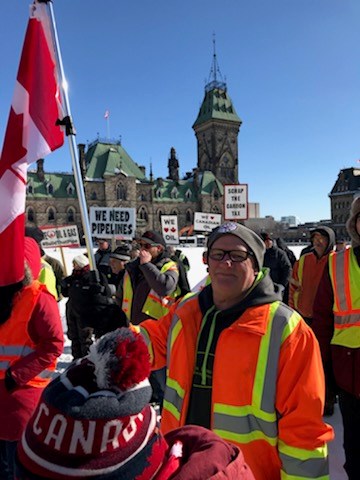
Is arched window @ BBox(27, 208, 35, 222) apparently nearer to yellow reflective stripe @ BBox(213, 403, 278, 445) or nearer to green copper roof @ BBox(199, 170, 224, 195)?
green copper roof @ BBox(199, 170, 224, 195)

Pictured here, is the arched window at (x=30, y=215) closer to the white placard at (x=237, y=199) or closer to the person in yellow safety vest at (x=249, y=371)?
the white placard at (x=237, y=199)

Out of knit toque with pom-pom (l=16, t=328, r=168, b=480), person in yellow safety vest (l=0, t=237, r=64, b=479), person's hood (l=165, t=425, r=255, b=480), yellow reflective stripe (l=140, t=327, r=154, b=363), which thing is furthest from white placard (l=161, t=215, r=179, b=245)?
knit toque with pom-pom (l=16, t=328, r=168, b=480)

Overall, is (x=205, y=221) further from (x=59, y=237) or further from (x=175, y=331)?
(x=175, y=331)

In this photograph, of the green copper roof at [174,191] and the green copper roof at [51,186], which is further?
the green copper roof at [174,191]

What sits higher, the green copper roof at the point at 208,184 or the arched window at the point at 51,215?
the green copper roof at the point at 208,184

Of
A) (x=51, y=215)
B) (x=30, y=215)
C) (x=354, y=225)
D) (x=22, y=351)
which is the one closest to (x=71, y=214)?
(x=51, y=215)

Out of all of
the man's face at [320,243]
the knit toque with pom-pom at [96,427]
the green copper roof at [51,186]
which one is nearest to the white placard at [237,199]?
the man's face at [320,243]

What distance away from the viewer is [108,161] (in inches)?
2045

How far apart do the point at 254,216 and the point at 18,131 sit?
65.9 metres

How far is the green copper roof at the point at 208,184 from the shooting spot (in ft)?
192

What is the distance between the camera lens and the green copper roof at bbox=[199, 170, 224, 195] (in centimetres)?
5841

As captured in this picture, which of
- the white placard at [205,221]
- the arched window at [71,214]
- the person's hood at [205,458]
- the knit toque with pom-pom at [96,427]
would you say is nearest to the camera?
the knit toque with pom-pom at [96,427]

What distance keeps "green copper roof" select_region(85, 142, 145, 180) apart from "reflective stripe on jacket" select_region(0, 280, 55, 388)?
50.3 metres

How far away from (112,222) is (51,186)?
1833 inches
